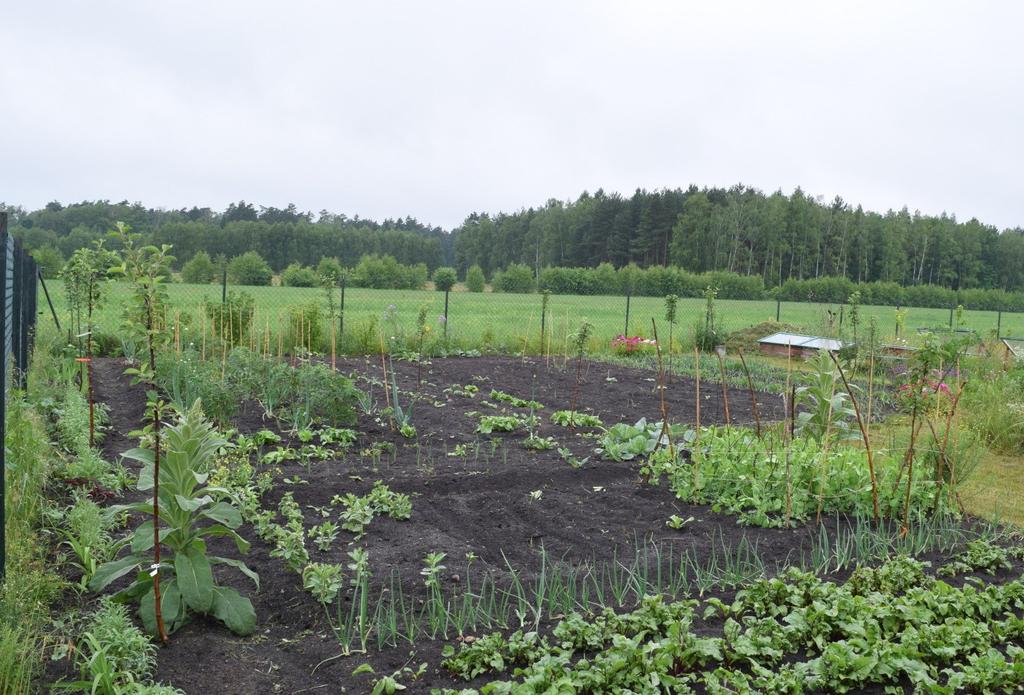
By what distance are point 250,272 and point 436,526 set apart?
1075 inches

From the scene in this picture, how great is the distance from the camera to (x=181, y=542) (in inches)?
129

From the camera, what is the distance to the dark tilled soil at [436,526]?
2926 millimetres

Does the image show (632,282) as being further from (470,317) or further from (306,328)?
(306,328)

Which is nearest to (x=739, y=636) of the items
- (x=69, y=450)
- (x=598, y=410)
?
(x=69, y=450)

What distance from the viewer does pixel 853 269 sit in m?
59.6

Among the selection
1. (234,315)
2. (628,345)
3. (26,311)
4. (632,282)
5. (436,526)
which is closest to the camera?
(436,526)

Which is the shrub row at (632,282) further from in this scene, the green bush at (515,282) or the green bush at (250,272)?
the green bush at (250,272)

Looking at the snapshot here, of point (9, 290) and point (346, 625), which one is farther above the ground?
point (9, 290)

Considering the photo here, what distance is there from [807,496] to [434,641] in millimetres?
2805

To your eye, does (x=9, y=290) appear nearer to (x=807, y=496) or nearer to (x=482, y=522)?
(x=482, y=522)

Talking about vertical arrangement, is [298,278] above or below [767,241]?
below

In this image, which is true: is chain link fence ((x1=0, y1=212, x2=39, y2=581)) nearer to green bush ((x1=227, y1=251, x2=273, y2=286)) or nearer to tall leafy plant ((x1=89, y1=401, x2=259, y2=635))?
tall leafy plant ((x1=89, y1=401, x2=259, y2=635))

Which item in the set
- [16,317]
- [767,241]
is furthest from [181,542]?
[767,241]

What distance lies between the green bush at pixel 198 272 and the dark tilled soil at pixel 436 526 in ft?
63.1
